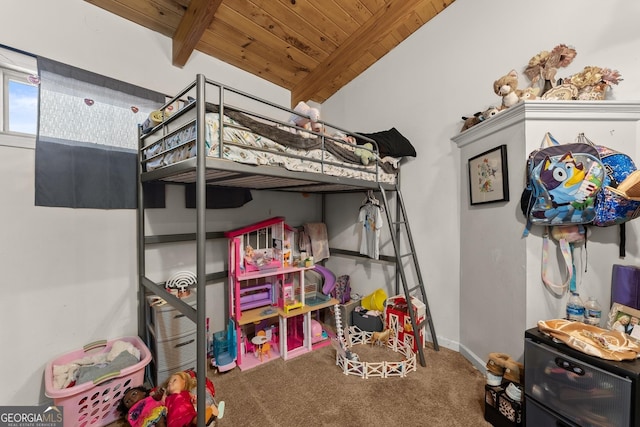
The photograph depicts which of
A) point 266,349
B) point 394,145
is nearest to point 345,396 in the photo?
point 266,349

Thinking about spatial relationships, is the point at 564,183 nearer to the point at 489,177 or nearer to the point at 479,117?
the point at 489,177

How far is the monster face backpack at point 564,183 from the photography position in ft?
4.48

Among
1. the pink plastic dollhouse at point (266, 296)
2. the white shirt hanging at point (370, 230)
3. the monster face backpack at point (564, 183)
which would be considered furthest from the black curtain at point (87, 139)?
the monster face backpack at point (564, 183)

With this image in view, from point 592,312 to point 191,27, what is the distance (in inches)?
130

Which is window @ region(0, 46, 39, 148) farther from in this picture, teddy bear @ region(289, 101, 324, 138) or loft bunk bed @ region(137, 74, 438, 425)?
teddy bear @ region(289, 101, 324, 138)

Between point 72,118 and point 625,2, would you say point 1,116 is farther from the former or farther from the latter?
point 625,2

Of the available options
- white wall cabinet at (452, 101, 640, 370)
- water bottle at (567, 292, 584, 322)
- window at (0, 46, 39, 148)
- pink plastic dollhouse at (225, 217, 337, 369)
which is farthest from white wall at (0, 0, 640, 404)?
water bottle at (567, 292, 584, 322)

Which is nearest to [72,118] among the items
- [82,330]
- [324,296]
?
[82,330]

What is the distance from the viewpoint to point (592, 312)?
1483 mm

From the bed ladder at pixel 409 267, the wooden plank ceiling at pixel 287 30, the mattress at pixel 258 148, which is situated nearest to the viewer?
the mattress at pixel 258 148

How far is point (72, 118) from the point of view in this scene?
1.67 metres

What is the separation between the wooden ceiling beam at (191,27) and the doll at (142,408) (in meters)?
2.48

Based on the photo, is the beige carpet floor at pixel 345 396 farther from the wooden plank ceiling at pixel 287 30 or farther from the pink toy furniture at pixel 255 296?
the wooden plank ceiling at pixel 287 30

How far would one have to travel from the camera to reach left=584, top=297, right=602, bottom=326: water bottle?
4.83ft
